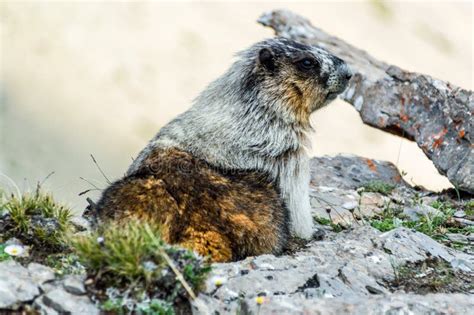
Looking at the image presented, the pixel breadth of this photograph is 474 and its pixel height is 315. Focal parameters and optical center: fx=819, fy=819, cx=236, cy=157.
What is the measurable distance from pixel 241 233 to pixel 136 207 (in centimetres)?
104

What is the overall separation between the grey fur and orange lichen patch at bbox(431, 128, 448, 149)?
14.5 feet

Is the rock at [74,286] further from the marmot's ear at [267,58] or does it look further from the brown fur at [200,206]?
the marmot's ear at [267,58]

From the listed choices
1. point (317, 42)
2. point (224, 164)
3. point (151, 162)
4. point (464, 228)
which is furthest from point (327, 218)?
point (317, 42)

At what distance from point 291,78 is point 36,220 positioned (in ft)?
10.5

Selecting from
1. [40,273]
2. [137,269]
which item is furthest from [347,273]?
[40,273]

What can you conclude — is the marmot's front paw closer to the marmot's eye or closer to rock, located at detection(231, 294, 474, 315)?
the marmot's eye

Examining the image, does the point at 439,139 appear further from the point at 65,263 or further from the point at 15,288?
the point at 15,288

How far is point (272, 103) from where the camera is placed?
29.9 ft

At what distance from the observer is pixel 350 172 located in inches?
559

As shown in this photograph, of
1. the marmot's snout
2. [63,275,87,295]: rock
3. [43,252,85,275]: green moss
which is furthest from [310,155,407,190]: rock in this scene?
[63,275,87,295]: rock

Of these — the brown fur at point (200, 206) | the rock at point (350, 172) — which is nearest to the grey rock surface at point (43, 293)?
the brown fur at point (200, 206)

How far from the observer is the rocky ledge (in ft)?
21.1

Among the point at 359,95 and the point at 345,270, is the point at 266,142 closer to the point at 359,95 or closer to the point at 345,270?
the point at 345,270

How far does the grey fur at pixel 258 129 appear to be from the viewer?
349 inches
